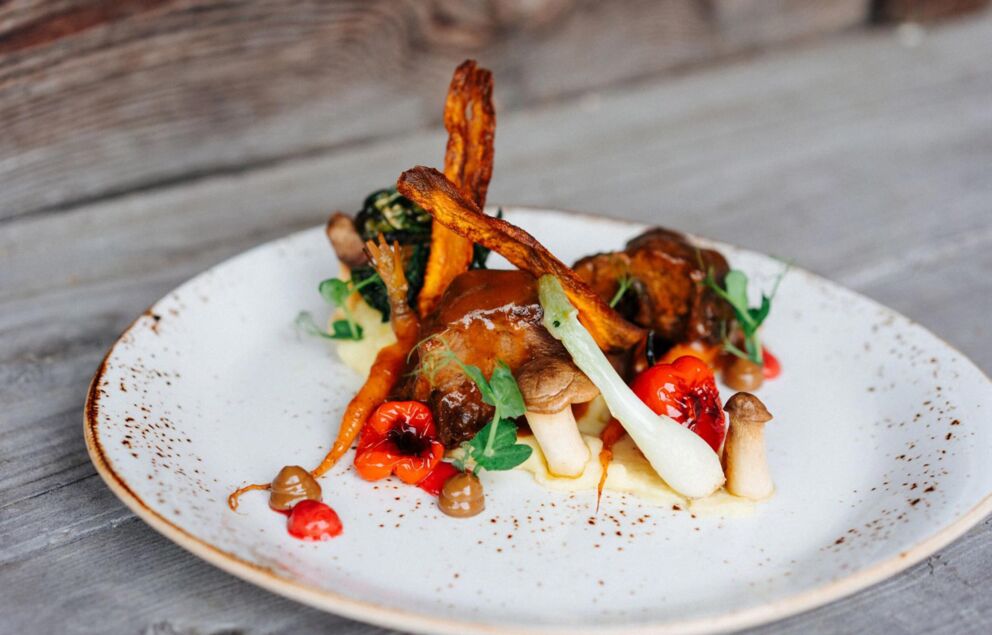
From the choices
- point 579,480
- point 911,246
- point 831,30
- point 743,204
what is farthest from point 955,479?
point 831,30

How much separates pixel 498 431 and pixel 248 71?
3.07 meters

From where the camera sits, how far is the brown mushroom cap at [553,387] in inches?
96.2

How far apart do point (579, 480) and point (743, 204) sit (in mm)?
2613

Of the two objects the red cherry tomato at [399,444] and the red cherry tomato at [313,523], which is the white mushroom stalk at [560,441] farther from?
the red cherry tomato at [313,523]

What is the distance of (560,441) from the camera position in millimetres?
2537

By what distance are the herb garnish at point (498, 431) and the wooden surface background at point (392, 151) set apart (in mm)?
694

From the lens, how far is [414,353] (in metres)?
2.76

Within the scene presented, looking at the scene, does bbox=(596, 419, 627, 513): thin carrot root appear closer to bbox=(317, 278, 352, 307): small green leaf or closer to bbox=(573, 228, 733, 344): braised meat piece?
bbox=(573, 228, 733, 344): braised meat piece

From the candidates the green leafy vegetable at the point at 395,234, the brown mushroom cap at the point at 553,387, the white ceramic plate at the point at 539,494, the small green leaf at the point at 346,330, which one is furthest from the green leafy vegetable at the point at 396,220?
the brown mushroom cap at the point at 553,387

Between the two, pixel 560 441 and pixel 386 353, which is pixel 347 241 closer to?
pixel 386 353

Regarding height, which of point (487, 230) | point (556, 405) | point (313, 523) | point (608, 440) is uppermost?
point (487, 230)

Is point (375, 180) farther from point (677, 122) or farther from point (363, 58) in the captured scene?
point (677, 122)

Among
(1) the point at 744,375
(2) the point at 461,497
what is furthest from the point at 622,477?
(1) the point at 744,375

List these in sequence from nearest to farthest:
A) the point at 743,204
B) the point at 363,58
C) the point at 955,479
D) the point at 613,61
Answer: the point at 955,479 → the point at 743,204 → the point at 363,58 → the point at 613,61
